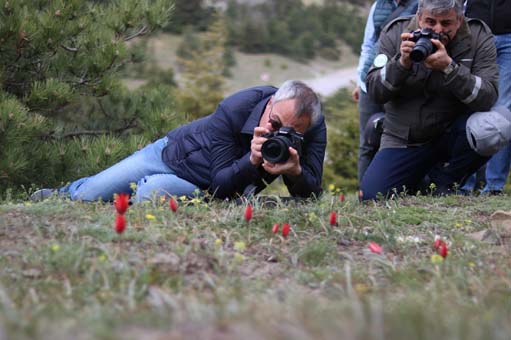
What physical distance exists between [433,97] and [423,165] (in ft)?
1.82

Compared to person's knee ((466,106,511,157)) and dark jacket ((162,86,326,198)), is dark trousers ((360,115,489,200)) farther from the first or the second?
dark jacket ((162,86,326,198))

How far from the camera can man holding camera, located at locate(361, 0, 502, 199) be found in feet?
16.6

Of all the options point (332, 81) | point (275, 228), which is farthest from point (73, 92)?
point (332, 81)

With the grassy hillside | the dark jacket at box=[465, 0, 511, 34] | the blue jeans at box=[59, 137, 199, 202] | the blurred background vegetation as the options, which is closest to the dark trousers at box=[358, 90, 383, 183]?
the dark jacket at box=[465, 0, 511, 34]

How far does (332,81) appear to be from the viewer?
25.2 m

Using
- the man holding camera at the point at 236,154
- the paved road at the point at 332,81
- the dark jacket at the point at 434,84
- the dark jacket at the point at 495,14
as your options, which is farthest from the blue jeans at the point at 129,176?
the paved road at the point at 332,81

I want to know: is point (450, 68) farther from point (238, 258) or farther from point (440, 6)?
point (238, 258)

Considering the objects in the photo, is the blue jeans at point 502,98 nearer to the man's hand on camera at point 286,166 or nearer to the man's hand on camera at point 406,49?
the man's hand on camera at point 406,49

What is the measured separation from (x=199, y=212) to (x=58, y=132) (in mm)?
3144

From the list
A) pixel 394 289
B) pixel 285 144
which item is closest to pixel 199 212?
pixel 285 144

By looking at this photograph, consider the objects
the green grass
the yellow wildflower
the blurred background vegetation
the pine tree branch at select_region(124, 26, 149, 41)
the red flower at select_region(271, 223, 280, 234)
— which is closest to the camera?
the green grass

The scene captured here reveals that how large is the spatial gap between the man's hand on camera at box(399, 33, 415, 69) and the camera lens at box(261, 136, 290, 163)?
128cm

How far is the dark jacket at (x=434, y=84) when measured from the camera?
16.9ft

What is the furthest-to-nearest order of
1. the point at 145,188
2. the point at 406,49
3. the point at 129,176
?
the point at 129,176 < the point at 406,49 < the point at 145,188
